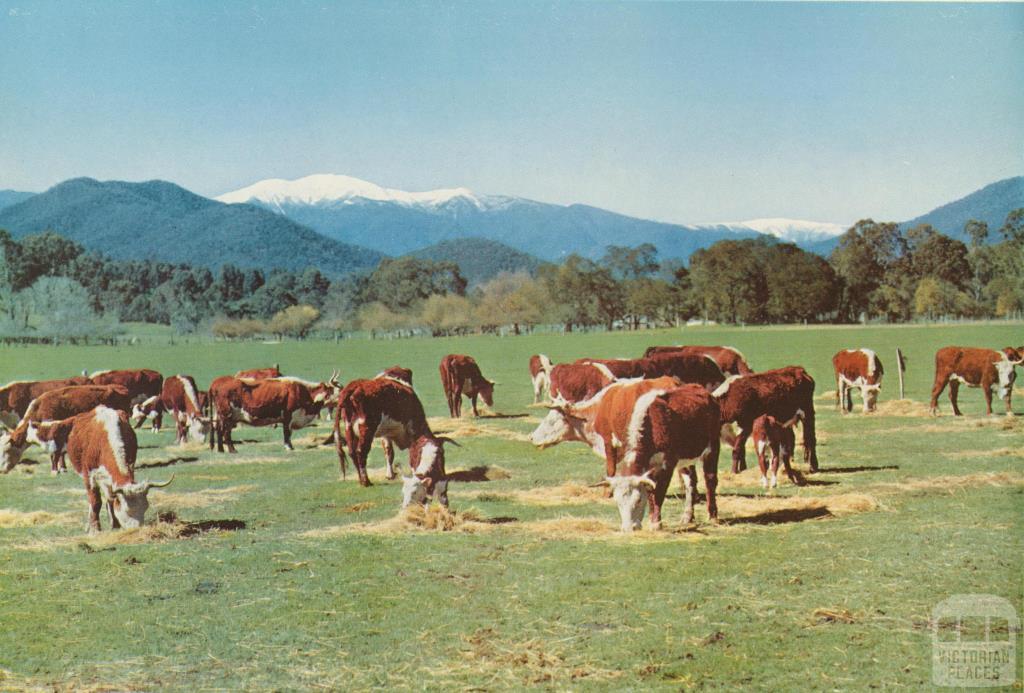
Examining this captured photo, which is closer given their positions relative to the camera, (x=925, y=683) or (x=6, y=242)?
(x=925, y=683)

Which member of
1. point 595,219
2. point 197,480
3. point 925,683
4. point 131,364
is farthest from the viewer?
point 131,364

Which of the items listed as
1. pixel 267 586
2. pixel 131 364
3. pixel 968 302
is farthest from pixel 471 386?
pixel 267 586

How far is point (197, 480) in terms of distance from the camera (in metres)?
8.58

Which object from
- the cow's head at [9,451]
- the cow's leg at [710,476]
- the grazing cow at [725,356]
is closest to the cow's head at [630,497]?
the cow's leg at [710,476]

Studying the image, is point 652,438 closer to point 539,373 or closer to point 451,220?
point 451,220

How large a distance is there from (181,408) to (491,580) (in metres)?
7.44

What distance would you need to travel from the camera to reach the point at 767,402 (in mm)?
9367

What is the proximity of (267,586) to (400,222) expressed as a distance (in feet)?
16.0

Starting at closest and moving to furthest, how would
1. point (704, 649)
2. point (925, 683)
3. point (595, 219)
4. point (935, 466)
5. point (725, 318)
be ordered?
point (925, 683) → point (704, 649) → point (935, 466) → point (595, 219) → point (725, 318)

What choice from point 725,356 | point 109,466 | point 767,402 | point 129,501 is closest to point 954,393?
point 725,356

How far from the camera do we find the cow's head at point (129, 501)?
6.86 meters

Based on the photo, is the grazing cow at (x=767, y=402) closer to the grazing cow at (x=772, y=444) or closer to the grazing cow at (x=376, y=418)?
the grazing cow at (x=772, y=444)

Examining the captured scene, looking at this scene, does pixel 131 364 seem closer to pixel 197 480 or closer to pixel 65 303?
→ pixel 65 303

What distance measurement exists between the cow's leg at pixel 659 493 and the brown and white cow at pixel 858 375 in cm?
878
